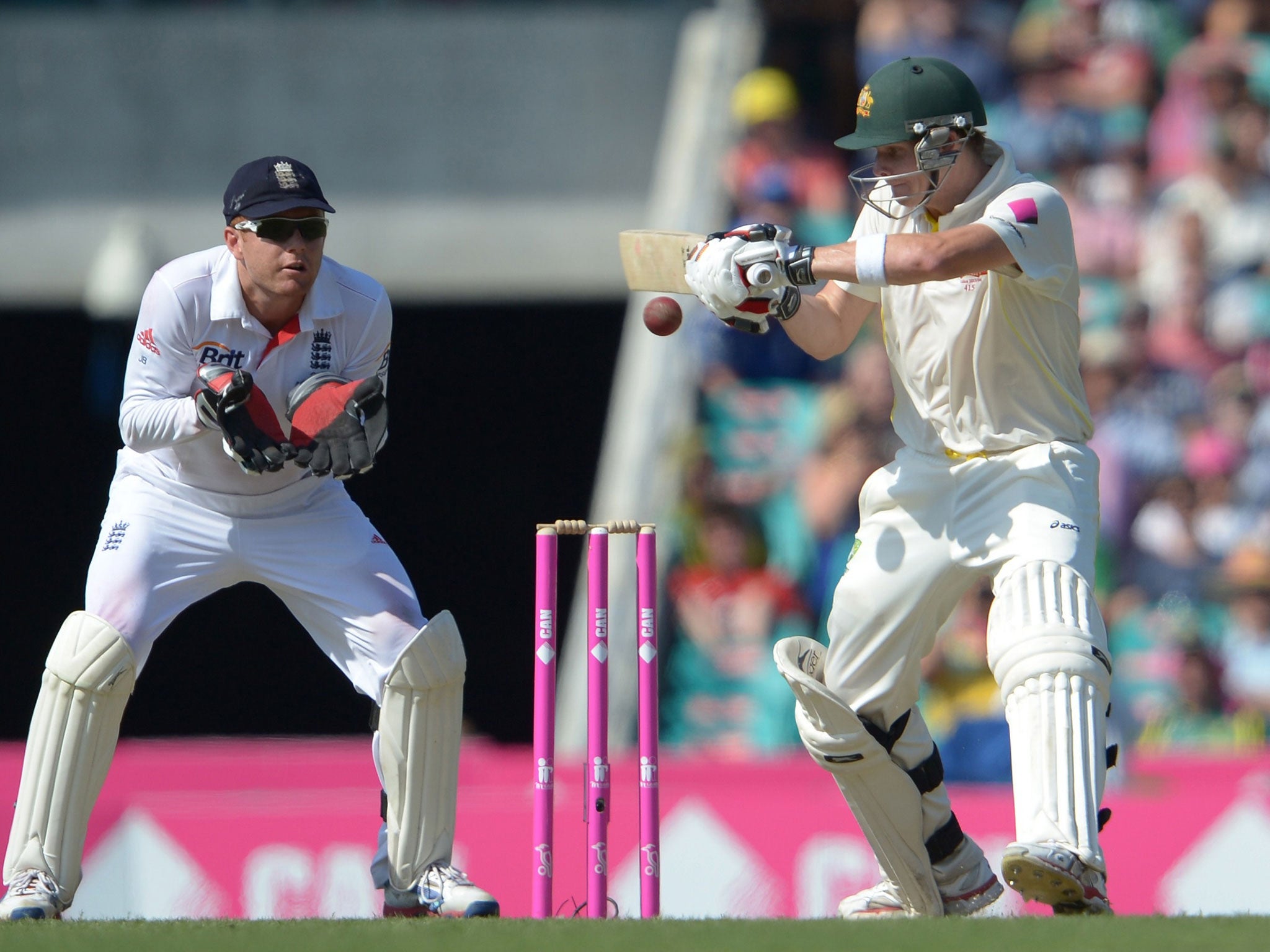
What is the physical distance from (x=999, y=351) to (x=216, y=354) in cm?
161

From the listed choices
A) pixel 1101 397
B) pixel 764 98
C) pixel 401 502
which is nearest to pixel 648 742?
pixel 1101 397

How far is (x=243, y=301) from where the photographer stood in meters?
3.92

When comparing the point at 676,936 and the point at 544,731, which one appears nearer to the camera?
the point at 676,936

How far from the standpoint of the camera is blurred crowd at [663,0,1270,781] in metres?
6.70

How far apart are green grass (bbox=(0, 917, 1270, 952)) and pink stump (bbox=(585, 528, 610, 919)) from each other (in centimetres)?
76

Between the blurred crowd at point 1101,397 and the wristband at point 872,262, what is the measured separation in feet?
9.09

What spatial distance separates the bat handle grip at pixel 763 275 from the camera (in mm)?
3639

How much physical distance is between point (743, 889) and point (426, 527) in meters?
5.73

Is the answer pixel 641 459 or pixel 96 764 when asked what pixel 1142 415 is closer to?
pixel 641 459

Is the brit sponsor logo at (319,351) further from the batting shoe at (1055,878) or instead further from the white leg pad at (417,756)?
the batting shoe at (1055,878)

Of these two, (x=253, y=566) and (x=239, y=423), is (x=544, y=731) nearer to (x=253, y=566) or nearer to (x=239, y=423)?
(x=253, y=566)

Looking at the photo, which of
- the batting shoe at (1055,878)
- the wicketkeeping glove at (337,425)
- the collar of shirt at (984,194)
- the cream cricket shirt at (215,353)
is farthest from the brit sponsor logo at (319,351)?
the batting shoe at (1055,878)

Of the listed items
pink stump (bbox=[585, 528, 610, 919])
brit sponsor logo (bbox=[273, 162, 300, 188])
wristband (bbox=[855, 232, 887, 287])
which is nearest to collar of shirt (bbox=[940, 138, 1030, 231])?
wristband (bbox=[855, 232, 887, 287])

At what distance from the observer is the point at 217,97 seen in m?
10.2
